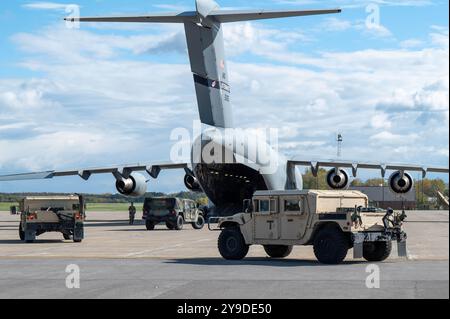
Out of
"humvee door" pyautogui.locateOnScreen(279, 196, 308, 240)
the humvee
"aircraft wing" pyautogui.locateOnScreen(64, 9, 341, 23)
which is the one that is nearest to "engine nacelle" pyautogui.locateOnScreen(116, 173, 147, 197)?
"aircraft wing" pyautogui.locateOnScreen(64, 9, 341, 23)

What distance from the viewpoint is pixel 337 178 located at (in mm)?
53281

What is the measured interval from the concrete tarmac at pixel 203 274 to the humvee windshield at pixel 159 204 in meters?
17.1

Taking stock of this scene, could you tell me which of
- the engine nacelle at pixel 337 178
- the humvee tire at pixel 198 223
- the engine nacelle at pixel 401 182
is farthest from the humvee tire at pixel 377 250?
the engine nacelle at pixel 337 178

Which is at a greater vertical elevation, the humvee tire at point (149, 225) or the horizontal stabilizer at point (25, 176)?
the horizontal stabilizer at point (25, 176)

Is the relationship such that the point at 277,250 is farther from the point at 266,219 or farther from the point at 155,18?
the point at 155,18

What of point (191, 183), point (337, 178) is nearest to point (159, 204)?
point (191, 183)

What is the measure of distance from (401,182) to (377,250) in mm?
30154

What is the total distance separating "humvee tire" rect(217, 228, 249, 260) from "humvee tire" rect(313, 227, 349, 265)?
8.57 feet

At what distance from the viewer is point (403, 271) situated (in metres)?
19.1

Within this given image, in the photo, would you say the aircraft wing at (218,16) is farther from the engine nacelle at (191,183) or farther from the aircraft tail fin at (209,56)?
the engine nacelle at (191,183)

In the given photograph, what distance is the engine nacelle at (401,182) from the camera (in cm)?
5138

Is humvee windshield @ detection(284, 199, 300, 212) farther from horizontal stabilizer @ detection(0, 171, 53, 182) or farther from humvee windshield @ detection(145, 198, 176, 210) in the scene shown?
horizontal stabilizer @ detection(0, 171, 53, 182)

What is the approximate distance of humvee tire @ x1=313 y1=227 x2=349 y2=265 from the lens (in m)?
21.2
